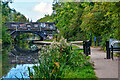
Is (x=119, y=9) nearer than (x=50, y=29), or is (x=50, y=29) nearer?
(x=119, y=9)

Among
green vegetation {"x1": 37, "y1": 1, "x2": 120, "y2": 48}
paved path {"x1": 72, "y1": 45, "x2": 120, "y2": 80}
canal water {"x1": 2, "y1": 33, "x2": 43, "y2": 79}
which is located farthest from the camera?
green vegetation {"x1": 37, "y1": 1, "x2": 120, "y2": 48}

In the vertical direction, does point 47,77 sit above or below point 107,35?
below

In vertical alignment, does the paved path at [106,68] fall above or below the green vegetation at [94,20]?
below

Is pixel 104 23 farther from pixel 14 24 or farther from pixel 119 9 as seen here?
pixel 14 24

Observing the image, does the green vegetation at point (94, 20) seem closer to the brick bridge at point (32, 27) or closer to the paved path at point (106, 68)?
the paved path at point (106, 68)

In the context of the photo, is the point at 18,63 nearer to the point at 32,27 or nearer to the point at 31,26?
the point at 32,27

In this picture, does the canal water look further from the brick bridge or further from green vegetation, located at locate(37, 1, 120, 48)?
the brick bridge

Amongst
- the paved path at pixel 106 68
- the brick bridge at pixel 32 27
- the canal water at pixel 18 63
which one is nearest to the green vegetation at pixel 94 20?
the paved path at pixel 106 68

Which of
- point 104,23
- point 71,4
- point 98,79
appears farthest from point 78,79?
point 71,4

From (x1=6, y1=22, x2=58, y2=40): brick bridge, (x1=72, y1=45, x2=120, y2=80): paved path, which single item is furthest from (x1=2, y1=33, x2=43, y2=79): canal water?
(x1=6, y1=22, x2=58, y2=40): brick bridge

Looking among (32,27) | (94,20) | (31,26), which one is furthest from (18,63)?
(31,26)

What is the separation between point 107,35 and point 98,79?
6288mm

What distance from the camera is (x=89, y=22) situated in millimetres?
9969

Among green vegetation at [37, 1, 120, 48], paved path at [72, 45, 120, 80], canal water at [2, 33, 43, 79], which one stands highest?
green vegetation at [37, 1, 120, 48]
